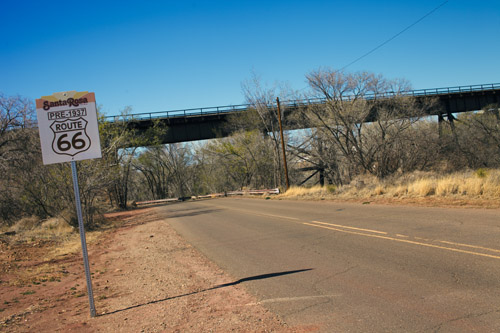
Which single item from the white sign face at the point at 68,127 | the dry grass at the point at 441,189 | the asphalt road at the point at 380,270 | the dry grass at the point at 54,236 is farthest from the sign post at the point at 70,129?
the dry grass at the point at 441,189

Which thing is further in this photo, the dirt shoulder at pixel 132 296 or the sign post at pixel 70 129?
the sign post at pixel 70 129

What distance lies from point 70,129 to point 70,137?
12 cm

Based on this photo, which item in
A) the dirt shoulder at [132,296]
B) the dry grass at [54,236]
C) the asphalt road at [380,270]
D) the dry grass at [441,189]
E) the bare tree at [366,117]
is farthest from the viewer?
the bare tree at [366,117]

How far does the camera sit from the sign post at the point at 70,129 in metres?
5.45

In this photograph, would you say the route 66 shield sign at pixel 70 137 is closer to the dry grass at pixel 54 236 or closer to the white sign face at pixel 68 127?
the white sign face at pixel 68 127

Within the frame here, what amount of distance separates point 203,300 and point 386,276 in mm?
2897

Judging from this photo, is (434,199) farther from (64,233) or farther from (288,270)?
(64,233)

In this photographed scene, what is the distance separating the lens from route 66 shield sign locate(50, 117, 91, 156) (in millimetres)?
5480

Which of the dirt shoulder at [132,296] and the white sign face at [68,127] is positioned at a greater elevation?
the white sign face at [68,127]

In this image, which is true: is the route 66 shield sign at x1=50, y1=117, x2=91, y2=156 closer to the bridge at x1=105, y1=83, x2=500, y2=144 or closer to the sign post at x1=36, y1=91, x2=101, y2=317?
the sign post at x1=36, y1=91, x2=101, y2=317

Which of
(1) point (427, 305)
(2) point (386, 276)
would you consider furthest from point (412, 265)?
(1) point (427, 305)

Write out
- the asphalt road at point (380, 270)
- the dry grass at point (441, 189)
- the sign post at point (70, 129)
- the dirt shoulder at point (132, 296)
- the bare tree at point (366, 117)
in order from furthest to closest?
the bare tree at point (366, 117) < the dry grass at point (441, 189) < the sign post at point (70, 129) < the dirt shoulder at point (132, 296) < the asphalt road at point (380, 270)

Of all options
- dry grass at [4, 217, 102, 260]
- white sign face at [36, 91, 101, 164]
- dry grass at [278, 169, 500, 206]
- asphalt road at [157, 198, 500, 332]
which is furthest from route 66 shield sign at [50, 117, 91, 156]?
dry grass at [278, 169, 500, 206]

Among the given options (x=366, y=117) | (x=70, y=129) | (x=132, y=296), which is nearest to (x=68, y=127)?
(x=70, y=129)
